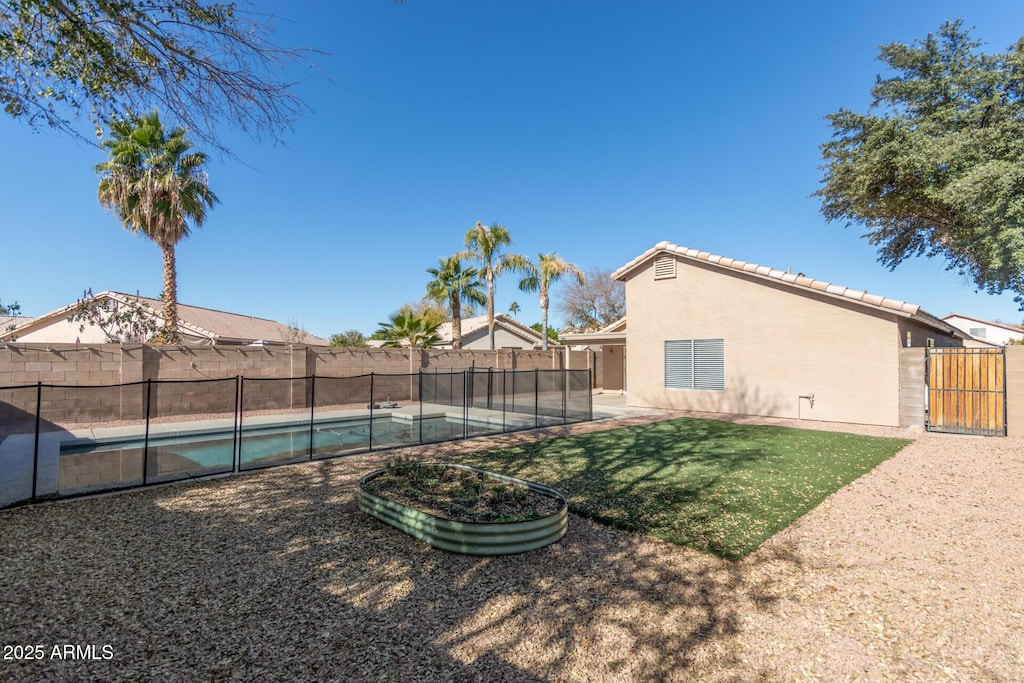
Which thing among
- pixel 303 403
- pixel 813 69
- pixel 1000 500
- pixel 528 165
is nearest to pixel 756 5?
pixel 813 69

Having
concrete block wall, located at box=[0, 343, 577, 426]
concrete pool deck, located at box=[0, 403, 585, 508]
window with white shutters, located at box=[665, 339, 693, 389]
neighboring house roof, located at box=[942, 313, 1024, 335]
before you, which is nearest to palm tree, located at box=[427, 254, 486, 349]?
concrete block wall, located at box=[0, 343, 577, 426]

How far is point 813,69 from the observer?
602 inches

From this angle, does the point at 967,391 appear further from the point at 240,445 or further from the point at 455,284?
the point at 455,284

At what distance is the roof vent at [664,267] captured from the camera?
47.8 ft

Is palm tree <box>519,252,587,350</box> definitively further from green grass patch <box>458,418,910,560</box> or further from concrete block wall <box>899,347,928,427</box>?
concrete block wall <box>899,347,928,427</box>

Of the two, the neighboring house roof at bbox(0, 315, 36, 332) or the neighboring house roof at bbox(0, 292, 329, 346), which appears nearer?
the neighboring house roof at bbox(0, 292, 329, 346)

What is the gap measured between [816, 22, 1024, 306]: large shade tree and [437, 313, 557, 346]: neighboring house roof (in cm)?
Answer: 1748

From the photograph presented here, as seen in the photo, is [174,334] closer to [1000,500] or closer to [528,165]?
[528,165]

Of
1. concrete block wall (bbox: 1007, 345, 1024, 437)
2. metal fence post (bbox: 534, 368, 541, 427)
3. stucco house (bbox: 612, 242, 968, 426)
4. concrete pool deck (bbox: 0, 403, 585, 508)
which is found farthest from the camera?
stucco house (bbox: 612, 242, 968, 426)

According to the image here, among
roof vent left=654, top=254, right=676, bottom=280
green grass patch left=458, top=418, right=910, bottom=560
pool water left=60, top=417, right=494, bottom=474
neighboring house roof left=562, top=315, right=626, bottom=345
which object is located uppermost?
roof vent left=654, top=254, right=676, bottom=280

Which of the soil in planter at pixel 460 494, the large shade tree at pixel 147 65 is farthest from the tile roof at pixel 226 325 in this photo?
the soil in planter at pixel 460 494

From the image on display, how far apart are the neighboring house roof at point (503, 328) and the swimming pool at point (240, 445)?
17571 mm

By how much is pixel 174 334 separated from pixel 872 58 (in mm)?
25185

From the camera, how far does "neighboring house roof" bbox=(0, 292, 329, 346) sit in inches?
743
